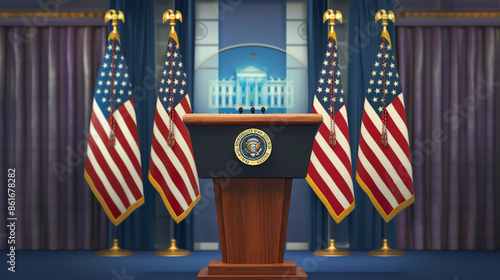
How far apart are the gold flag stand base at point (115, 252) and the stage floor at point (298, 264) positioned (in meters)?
0.11

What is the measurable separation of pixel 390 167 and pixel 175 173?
6.76 feet

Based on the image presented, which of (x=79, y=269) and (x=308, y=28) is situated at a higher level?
(x=308, y=28)

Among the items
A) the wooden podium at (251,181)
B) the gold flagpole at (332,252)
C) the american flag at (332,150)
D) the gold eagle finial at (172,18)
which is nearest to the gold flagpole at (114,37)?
the gold eagle finial at (172,18)

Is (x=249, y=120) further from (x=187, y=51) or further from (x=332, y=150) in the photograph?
(x=187, y=51)

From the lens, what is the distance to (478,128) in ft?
20.6

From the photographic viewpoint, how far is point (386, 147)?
5.78 metres

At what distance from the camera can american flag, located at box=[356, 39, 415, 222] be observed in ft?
18.8

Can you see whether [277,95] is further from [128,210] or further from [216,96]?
[128,210]

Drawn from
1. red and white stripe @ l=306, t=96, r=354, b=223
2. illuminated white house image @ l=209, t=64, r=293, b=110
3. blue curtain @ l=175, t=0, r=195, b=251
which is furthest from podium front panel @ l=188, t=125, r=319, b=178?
blue curtain @ l=175, t=0, r=195, b=251

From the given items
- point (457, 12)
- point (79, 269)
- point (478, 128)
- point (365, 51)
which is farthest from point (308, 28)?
point (79, 269)

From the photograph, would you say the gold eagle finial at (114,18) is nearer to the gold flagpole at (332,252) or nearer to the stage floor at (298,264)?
the stage floor at (298,264)

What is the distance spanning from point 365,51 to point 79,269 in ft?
11.5

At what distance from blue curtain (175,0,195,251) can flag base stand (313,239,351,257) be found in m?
1.29

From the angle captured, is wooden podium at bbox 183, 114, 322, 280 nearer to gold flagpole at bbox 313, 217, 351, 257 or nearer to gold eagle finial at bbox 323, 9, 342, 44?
gold flagpole at bbox 313, 217, 351, 257
